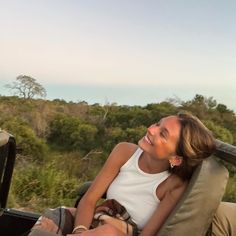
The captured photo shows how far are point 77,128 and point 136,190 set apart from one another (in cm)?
915

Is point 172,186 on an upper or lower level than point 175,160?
lower

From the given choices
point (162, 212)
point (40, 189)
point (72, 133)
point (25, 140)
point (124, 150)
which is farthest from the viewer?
point (72, 133)

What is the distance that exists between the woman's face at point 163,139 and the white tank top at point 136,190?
0.40 ft

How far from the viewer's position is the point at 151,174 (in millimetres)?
2354

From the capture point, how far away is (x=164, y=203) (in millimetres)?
2184

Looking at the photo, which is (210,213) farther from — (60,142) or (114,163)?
(60,142)

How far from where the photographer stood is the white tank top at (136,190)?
230 centimetres

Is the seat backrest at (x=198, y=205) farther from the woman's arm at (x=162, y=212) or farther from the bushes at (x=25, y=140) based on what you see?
the bushes at (x=25, y=140)

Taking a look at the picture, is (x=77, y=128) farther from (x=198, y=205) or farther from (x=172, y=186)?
(x=198, y=205)

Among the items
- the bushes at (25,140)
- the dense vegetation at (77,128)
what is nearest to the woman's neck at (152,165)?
the dense vegetation at (77,128)

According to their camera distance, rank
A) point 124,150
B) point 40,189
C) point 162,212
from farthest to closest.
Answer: point 40,189, point 124,150, point 162,212

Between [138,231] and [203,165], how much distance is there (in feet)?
1.44

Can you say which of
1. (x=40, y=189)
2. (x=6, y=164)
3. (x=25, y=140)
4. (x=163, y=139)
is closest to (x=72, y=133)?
(x=25, y=140)

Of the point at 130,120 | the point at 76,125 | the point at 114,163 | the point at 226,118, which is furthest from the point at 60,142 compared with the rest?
the point at 114,163
